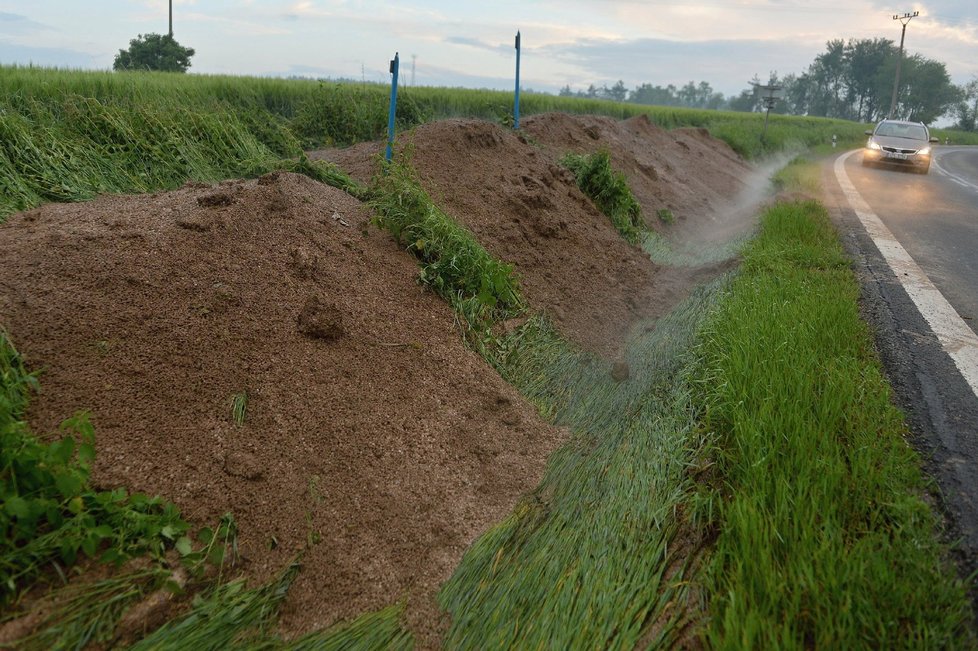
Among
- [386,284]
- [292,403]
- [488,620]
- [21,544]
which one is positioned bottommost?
[488,620]

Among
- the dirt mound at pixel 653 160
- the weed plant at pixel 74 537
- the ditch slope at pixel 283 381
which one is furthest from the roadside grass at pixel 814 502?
the dirt mound at pixel 653 160

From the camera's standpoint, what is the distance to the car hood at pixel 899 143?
14741 mm

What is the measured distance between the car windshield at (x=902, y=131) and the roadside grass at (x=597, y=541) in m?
16.3

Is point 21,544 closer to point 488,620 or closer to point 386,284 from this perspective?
point 488,620

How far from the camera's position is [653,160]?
10.4 metres

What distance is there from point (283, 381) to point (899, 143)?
1728 cm

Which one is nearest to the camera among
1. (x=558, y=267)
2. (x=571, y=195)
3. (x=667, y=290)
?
(x=558, y=267)

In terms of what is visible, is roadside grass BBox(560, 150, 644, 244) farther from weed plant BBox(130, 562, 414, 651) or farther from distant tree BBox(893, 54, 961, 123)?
distant tree BBox(893, 54, 961, 123)

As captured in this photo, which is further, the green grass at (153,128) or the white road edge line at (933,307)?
the green grass at (153,128)

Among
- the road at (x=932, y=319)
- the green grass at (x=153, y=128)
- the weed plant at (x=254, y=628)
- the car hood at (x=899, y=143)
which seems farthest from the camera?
the car hood at (x=899, y=143)

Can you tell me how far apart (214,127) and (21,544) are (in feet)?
17.9

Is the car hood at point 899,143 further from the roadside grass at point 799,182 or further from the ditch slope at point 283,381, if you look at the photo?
the ditch slope at point 283,381

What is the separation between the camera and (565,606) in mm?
1834

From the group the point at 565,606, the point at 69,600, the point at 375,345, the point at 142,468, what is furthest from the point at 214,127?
the point at 565,606
